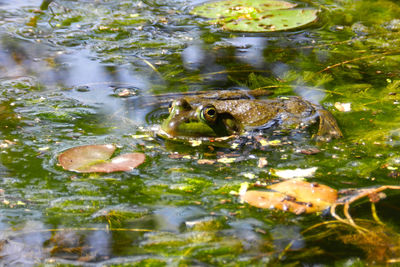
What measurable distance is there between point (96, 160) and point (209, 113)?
3.31ft

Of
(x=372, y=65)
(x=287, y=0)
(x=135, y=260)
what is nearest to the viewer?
(x=135, y=260)

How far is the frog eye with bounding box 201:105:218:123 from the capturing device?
3295mm

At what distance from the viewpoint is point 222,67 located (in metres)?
4.70

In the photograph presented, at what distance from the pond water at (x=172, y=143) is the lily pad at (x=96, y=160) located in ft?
0.19

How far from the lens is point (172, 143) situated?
321 cm

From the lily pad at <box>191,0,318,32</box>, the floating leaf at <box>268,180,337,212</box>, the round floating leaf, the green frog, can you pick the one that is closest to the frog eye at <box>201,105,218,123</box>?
the green frog

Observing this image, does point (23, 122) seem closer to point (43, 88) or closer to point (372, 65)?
point (43, 88)

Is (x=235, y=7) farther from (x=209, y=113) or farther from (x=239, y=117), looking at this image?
(x=209, y=113)

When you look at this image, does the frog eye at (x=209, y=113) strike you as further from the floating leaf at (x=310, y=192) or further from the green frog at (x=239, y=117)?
the floating leaf at (x=310, y=192)

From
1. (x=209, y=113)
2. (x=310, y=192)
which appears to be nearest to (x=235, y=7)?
(x=209, y=113)

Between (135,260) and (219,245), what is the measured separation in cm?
40

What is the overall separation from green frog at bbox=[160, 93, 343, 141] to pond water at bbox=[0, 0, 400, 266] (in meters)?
0.16

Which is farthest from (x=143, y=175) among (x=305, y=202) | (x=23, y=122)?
(x=23, y=122)

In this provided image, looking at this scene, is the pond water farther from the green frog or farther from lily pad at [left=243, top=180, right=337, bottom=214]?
the green frog
